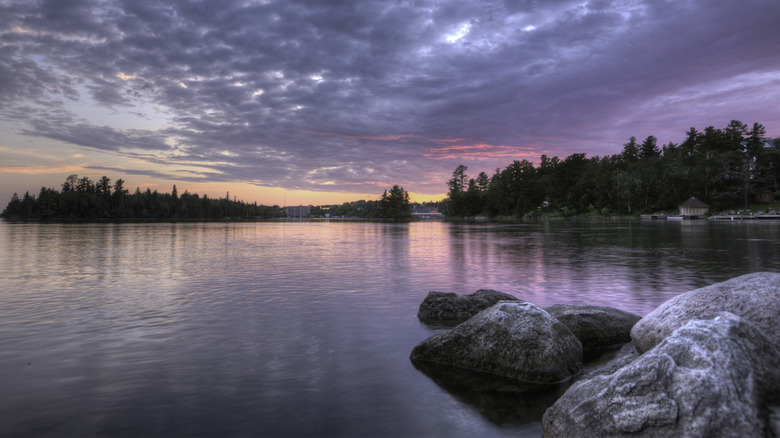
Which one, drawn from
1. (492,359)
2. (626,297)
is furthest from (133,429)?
(626,297)

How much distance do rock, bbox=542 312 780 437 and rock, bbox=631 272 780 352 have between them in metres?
1.72

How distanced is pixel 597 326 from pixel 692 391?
16.2 ft

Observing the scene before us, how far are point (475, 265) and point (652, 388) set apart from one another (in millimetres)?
17776

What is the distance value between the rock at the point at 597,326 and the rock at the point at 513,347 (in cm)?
115

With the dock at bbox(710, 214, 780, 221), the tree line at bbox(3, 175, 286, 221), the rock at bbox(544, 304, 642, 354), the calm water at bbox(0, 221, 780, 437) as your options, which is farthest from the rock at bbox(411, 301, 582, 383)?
the tree line at bbox(3, 175, 286, 221)

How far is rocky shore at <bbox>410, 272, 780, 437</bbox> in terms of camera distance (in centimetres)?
390

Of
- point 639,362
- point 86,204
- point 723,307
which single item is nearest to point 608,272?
point 723,307

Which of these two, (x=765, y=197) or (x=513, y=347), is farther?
(x=765, y=197)

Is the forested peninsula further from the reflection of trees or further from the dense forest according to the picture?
the reflection of trees

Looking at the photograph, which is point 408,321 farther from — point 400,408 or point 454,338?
point 400,408

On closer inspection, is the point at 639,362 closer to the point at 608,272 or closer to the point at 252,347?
the point at 252,347

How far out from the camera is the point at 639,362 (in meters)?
4.59

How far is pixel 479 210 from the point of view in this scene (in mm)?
191625

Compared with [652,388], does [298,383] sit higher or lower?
lower
